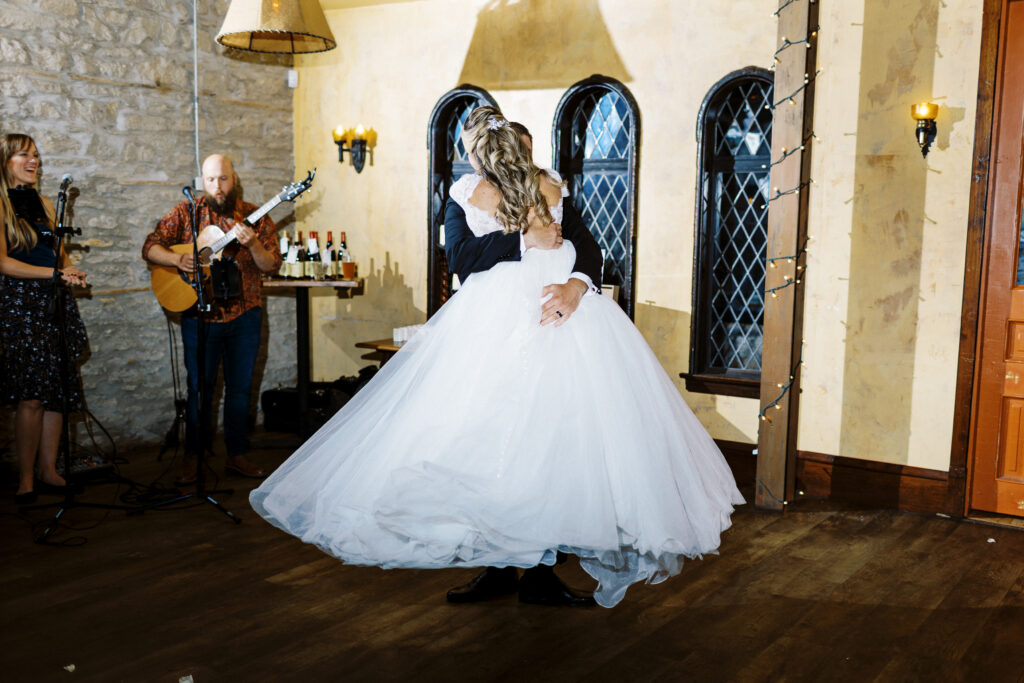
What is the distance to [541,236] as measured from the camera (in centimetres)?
322

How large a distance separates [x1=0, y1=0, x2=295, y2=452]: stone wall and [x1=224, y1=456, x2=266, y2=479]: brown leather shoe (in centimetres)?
108

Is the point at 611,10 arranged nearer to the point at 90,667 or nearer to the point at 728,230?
the point at 728,230

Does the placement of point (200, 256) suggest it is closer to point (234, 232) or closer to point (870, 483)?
point (234, 232)

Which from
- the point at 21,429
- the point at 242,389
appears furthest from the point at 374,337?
the point at 21,429

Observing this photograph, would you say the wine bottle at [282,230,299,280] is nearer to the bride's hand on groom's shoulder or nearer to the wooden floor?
the wooden floor

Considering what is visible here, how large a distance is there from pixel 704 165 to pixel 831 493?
2078 mm

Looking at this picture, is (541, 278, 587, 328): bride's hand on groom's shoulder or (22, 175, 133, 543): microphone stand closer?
(541, 278, 587, 328): bride's hand on groom's shoulder

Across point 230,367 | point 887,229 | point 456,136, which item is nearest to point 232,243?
point 230,367

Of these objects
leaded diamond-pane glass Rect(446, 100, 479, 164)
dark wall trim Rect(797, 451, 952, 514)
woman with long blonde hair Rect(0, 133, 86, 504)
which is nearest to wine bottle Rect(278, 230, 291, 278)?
leaded diamond-pane glass Rect(446, 100, 479, 164)

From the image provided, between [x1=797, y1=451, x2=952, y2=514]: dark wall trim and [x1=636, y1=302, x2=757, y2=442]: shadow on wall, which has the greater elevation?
[x1=636, y1=302, x2=757, y2=442]: shadow on wall

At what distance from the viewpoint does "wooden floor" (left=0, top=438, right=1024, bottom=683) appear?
2.88 meters

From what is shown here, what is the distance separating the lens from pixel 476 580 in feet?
11.3

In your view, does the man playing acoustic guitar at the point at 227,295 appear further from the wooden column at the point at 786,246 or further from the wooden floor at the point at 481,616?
the wooden column at the point at 786,246

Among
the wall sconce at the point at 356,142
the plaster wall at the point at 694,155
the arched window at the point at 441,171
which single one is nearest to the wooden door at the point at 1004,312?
the plaster wall at the point at 694,155
